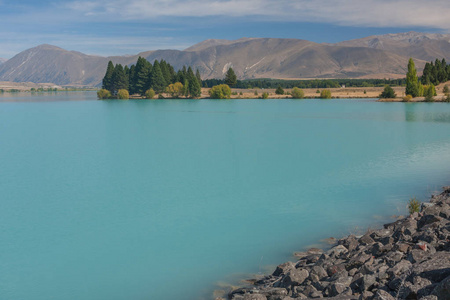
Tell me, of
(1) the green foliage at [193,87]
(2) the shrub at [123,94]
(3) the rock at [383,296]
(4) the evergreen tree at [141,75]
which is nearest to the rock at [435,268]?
(3) the rock at [383,296]

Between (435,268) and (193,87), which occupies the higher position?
(193,87)

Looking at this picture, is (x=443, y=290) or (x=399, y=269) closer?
(x=443, y=290)

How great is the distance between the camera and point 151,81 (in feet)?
427

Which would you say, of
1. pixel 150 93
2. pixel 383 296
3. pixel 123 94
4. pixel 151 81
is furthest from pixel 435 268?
pixel 123 94

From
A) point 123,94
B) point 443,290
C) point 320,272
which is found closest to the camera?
point 443,290

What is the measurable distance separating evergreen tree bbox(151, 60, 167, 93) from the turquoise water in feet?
295

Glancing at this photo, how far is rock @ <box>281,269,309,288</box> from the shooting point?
30.1 feet

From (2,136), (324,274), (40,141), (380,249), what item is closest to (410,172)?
(380,249)

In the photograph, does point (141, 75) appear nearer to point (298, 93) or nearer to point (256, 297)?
point (298, 93)

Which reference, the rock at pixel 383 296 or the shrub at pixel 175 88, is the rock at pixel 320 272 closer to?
the rock at pixel 383 296

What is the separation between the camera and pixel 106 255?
13.7m

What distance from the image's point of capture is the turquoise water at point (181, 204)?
12.3 meters

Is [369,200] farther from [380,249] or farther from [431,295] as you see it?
[431,295]

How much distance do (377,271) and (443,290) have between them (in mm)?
1991
